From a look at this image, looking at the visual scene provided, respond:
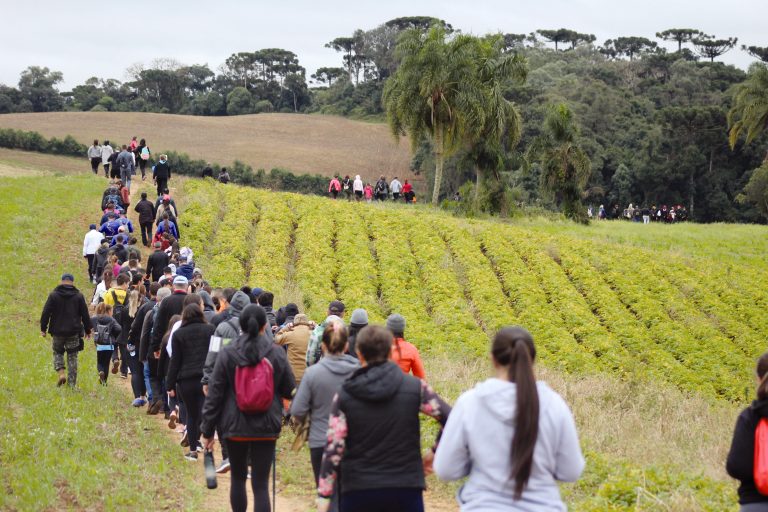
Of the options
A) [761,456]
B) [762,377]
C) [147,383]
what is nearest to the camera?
[761,456]

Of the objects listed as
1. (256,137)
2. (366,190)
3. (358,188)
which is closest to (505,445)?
(358,188)

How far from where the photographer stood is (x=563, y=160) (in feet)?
152

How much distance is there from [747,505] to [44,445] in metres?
7.96

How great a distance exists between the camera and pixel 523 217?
43.9 meters

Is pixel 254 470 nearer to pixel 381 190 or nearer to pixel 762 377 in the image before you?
pixel 762 377

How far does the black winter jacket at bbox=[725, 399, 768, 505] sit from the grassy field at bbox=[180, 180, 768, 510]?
6.38 m

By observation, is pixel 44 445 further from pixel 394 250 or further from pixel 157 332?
pixel 394 250

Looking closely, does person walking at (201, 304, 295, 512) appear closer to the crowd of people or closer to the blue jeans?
the crowd of people

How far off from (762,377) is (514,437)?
2.10 metres

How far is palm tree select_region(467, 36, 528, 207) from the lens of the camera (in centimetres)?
4353

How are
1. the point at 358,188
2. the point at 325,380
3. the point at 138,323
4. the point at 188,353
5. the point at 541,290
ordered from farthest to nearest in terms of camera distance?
the point at 358,188 → the point at 541,290 → the point at 138,323 → the point at 188,353 → the point at 325,380

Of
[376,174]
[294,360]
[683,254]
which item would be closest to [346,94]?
[376,174]

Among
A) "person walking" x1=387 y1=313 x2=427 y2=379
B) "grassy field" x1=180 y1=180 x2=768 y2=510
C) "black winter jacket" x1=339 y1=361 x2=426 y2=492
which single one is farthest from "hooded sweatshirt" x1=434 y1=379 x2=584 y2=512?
"grassy field" x1=180 y1=180 x2=768 y2=510

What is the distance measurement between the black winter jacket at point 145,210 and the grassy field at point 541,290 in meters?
1.83
